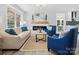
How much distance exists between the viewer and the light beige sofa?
4043 millimetres

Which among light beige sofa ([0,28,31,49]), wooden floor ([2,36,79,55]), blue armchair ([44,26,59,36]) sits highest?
blue armchair ([44,26,59,36])

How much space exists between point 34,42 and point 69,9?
1.20 meters

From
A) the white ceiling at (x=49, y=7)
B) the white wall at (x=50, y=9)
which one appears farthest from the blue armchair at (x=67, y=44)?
the white ceiling at (x=49, y=7)

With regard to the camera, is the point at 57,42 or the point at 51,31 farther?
the point at 57,42

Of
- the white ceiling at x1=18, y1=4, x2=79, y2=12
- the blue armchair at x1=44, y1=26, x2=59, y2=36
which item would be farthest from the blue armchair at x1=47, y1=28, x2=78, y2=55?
the white ceiling at x1=18, y1=4, x2=79, y2=12

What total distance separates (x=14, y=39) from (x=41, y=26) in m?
0.84

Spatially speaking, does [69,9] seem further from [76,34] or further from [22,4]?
[22,4]

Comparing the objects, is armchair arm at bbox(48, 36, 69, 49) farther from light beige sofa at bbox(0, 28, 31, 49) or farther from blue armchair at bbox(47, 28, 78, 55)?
light beige sofa at bbox(0, 28, 31, 49)

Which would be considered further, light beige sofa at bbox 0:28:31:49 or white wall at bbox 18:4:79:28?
light beige sofa at bbox 0:28:31:49

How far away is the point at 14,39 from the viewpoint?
4.31 metres

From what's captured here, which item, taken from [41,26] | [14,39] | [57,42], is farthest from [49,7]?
[14,39]

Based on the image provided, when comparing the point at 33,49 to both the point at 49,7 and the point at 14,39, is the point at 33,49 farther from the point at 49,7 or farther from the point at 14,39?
the point at 49,7

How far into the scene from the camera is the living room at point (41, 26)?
3.94 m

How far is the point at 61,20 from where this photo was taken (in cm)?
397
